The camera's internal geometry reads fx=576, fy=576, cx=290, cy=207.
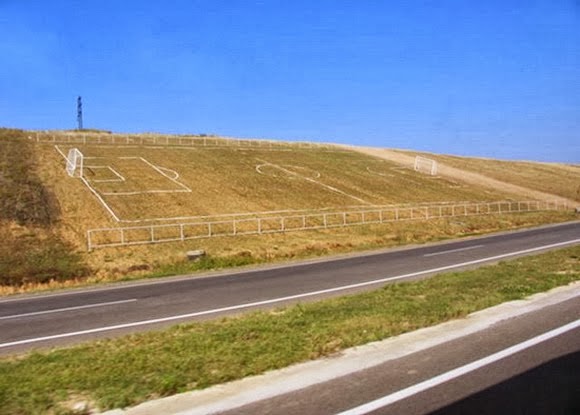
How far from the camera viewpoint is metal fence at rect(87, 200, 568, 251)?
27.8m

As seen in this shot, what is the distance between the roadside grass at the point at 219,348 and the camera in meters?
5.69

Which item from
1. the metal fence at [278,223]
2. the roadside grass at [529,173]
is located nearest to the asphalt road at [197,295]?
the metal fence at [278,223]

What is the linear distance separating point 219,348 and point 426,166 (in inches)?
2737

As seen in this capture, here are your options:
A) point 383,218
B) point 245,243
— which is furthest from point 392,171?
point 245,243

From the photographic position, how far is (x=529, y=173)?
79.2 m

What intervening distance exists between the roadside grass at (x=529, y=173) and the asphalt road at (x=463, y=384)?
191 ft

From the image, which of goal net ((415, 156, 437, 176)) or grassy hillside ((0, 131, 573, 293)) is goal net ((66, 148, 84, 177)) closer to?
grassy hillside ((0, 131, 573, 293))

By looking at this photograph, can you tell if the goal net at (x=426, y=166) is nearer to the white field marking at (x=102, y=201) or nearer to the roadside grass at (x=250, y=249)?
the roadside grass at (x=250, y=249)

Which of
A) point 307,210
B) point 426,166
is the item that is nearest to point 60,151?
point 307,210

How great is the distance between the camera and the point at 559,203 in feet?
179

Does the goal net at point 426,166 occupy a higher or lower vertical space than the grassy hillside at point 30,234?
higher

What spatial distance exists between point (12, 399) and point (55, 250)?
21.1 meters

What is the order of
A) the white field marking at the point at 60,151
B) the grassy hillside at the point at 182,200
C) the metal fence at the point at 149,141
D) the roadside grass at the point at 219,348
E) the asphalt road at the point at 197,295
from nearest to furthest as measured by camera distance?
the roadside grass at the point at 219,348 < the asphalt road at the point at 197,295 < the grassy hillside at the point at 182,200 < the white field marking at the point at 60,151 < the metal fence at the point at 149,141

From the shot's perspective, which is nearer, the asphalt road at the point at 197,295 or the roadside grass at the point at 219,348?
the roadside grass at the point at 219,348
